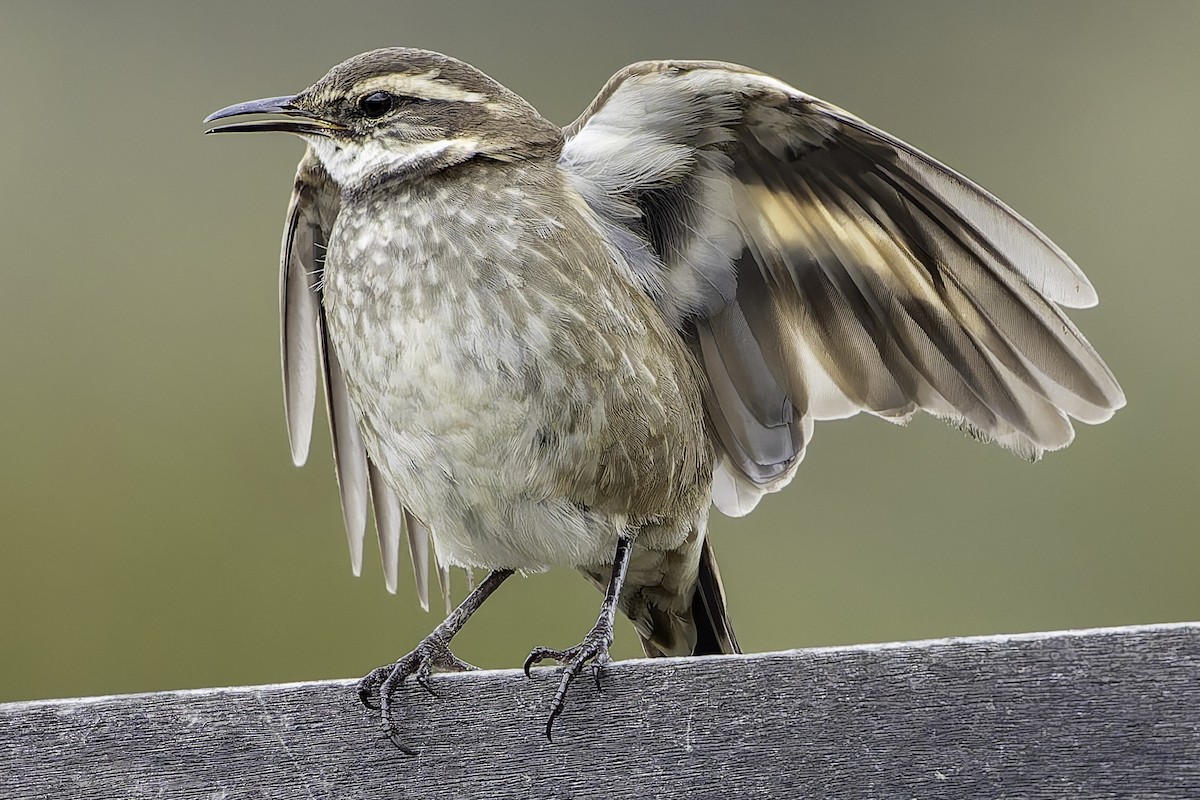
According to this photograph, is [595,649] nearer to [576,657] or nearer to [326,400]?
[576,657]

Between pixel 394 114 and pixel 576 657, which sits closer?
pixel 576 657

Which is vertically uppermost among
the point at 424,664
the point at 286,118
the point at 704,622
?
the point at 286,118

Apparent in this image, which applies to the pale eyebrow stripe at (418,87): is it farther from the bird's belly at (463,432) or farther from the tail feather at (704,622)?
the tail feather at (704,622)

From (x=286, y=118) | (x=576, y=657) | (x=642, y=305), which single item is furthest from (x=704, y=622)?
(x=286, y=118)

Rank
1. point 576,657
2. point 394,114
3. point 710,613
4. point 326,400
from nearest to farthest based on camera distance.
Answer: point 576,657 → point 394,114 → point 710,613 → point 326,400

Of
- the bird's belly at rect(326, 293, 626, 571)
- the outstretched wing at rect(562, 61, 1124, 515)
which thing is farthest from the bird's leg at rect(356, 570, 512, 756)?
the outstretched wing at rect(562, 61, 1124, 515)

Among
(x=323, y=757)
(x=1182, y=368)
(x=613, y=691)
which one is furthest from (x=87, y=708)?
(x=1182, y=368)

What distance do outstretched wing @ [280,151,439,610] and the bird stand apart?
0.58ft

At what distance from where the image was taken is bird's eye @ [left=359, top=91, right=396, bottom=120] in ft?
10.5

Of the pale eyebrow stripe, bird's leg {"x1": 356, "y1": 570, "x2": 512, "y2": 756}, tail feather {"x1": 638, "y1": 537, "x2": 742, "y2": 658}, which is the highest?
the pale eyebrow stripe

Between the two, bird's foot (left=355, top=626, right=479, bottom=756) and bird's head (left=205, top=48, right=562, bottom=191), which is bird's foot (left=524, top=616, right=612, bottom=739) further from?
bird's head (left=205, top=48, right=562, bottom=191)

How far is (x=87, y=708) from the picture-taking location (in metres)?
2.16

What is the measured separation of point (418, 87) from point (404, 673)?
4.35ft

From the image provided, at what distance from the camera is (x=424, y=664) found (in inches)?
97.9
